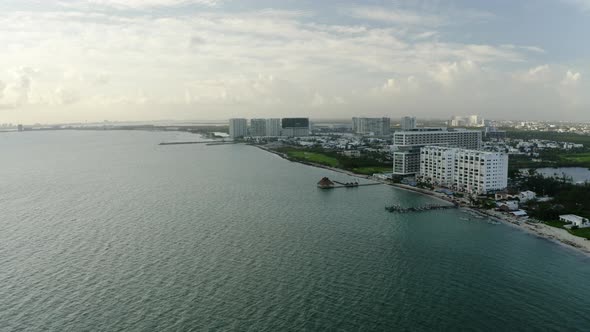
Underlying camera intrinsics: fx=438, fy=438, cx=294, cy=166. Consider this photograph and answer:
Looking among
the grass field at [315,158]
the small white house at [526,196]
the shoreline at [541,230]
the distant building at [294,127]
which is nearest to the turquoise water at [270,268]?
the shoreline at [541,230]

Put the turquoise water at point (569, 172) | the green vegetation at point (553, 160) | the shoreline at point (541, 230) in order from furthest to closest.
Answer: the green vegetation at point (553, 160) → the turquoise water at point (569, 172) → the shoreline at point (541, 230)

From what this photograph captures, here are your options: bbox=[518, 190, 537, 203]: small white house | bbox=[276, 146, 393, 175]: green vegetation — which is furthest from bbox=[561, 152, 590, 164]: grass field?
bbox=[518, 190, 537, 203]: small white house

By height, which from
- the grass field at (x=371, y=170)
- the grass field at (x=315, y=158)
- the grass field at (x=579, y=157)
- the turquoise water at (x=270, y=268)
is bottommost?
the turquoise water at (x=270, y=268)

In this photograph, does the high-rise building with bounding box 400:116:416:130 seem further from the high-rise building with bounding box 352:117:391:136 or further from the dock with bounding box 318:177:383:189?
the dock with bounding box 318:177:383:189

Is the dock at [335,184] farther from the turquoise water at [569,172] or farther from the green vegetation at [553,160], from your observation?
the turquoise water at [569,172]

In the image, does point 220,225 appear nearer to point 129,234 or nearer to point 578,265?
point 129,234

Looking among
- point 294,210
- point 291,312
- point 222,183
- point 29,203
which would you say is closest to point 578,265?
point 291,312

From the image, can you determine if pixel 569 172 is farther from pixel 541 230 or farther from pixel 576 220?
pixel 541 230

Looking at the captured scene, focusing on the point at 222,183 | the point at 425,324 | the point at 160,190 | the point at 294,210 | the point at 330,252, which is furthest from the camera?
the point at 222,183
